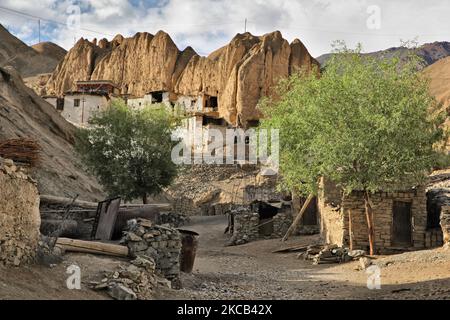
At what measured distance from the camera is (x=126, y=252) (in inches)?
436

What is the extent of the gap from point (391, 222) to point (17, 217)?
46.3ft

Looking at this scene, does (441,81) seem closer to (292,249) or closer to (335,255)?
(292,249)

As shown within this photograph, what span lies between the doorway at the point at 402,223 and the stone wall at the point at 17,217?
13883 mm

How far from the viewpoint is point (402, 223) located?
1847 centimetres

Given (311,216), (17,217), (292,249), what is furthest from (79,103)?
(17,217)

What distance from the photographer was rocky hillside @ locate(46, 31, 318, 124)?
6700cm

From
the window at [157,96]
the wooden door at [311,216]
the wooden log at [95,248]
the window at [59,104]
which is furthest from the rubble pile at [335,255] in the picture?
the window at [157,96]

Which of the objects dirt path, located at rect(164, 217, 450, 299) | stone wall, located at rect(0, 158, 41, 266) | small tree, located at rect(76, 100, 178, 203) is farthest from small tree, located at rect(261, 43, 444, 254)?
small tree, located at rect(76, 100, 178, 203)

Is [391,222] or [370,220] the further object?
[391,222]

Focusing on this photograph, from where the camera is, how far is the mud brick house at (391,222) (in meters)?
18.0

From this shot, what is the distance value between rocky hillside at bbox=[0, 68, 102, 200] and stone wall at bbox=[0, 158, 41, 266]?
15.1 m
